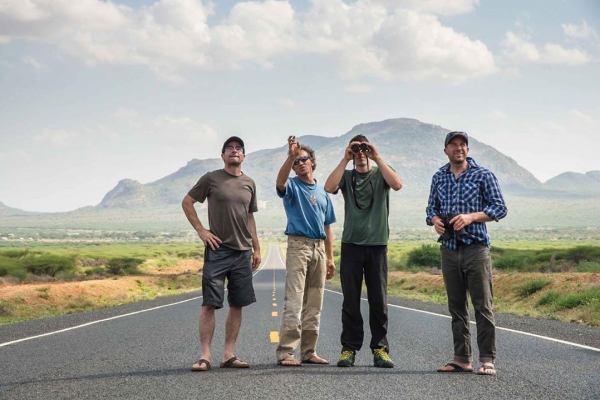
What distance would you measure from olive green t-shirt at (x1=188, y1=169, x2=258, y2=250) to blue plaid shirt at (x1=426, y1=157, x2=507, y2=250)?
1.92 metres

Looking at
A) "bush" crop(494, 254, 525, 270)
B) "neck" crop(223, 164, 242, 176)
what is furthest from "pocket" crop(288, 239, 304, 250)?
"bush" crop(494, 254, 525, 270)

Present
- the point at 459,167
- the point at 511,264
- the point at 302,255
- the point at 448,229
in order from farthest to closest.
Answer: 1. the point at 511,264
2. the point at 302,255
3. the point at 459,167
4. the point at 448,229

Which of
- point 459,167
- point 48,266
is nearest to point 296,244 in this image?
point 459,167

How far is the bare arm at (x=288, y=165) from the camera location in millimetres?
7547

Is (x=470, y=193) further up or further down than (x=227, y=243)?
further up

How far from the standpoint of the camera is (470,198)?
298 inches

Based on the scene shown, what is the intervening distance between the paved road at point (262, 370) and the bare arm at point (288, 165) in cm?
187

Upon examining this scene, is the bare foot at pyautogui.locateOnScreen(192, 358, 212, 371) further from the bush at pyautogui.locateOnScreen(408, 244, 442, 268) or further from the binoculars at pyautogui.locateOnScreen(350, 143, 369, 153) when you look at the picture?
the bush at pyautogui.locateOnScreen(408, 244, 442, 268)

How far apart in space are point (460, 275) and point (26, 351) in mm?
5689

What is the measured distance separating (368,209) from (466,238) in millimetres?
1040

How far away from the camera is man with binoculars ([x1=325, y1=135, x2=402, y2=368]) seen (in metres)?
7.89

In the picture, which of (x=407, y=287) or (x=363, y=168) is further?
(x=407, y=287)

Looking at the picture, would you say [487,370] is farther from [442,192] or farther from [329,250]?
[329,250]

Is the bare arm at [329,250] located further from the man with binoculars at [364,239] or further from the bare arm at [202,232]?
the bare arm at [202,232]
